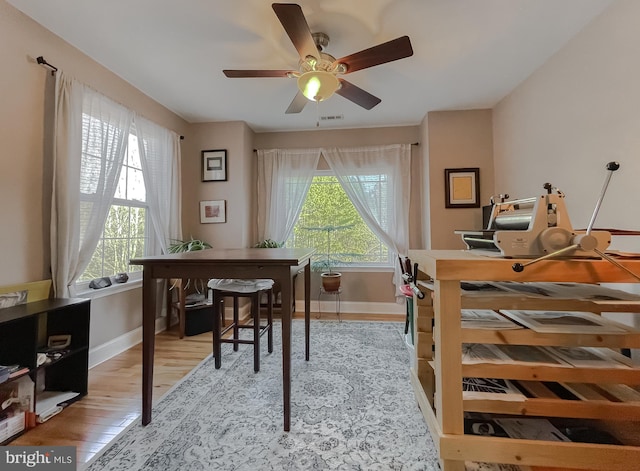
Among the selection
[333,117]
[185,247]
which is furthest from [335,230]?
A: [185,247]

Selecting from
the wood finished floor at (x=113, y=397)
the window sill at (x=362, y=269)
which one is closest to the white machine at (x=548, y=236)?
the wood finished floor at (x=113, y=397)

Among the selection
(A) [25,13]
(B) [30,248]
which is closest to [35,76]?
(A) [25,13]

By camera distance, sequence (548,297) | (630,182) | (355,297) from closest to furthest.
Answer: (548,297) → (630,182) → (355,297)

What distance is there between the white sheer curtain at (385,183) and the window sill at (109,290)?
2.66m

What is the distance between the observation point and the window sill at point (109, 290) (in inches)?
92.3

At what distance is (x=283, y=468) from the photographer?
51.1 inches

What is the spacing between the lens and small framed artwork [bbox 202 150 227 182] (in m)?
3.70

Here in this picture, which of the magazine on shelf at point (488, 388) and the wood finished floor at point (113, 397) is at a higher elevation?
the magazine on shelf at point (488, 388)

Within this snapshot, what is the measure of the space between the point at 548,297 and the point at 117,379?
2742 mm

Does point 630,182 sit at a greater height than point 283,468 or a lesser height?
greater

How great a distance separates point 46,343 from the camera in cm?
194

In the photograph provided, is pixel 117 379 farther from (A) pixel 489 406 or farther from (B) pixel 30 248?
(A) pixel 489 406

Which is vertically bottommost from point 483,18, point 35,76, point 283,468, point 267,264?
point 283,468

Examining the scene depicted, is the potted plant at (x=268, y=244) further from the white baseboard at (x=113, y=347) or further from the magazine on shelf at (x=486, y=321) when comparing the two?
the magazine on shelf at (x=486, y=321)
